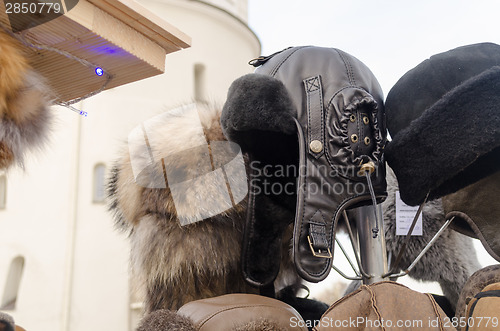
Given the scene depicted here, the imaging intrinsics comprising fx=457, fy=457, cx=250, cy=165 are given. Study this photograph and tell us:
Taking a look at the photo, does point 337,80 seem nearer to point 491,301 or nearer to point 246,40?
point 491,301

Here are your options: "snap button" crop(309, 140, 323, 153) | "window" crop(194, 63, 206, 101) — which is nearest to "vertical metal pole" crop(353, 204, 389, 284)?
"snap button" crop(309, 140, 323, 153)

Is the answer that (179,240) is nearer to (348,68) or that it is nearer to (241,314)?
(241,314)

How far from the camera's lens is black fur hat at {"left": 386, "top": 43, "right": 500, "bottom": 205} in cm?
79

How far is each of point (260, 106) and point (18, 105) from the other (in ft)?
1.24

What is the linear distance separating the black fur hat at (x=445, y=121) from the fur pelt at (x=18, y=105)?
2.03 ft

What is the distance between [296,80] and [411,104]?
23 cm

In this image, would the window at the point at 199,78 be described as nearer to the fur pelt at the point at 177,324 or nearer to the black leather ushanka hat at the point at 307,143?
the black leather ushanka hat at the point at 307,143

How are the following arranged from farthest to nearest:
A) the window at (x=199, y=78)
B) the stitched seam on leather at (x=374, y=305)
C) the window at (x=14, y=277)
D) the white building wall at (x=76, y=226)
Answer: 1. the window at (x=199, y=78)
2. the window at (x=14, y=277)
3. the white building wall at (x=76, y=226)
4. the stitched seam on leather at (x=374, y=305)

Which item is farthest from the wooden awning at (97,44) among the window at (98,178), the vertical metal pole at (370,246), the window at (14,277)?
the window at (14,277)

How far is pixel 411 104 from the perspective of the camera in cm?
89

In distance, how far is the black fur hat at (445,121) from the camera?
0.79 m

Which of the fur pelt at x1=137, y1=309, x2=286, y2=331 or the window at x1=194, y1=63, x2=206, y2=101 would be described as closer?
the fur pelt at x1=137, y1=309, x2=286, y2=331

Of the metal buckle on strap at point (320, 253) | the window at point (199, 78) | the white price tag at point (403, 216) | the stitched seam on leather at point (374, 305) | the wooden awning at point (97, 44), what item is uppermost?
the window at point (199, 78)

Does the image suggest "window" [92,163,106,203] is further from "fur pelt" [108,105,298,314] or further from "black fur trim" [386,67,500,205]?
"black fur trim" [386,67,500,205]
